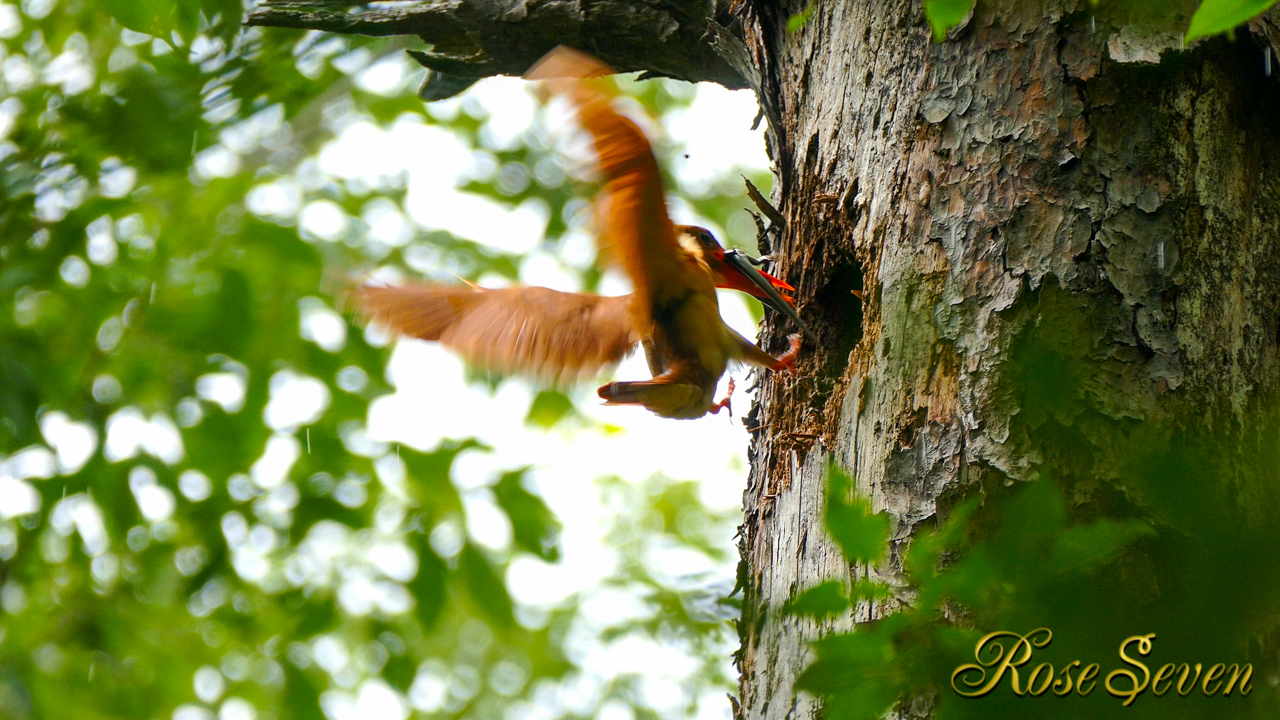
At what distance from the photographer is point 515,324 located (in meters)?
2.70

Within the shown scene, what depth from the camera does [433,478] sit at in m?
3.13

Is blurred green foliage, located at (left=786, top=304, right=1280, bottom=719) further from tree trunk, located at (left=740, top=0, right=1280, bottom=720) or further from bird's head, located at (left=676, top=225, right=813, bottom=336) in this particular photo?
bird's head, located at (left=676, top=225, right=813, bottom=336)

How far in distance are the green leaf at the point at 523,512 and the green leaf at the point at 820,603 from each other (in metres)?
1.94

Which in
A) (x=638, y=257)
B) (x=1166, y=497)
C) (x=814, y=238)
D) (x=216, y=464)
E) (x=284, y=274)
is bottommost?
(x=216, y=464)

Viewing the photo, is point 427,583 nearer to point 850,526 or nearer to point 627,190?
point 627,190

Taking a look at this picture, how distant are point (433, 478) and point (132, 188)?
1.46m

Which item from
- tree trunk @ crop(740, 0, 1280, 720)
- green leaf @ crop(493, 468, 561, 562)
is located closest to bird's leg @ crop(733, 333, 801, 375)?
tree trunk @ crop(740, 0, 1280, 720)

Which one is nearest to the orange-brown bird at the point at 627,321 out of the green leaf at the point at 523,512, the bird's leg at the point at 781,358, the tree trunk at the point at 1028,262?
the bird's leg at the point at 781,358

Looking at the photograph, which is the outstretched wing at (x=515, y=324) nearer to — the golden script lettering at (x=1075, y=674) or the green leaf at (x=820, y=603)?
the green leaf at (x=820, y=603)

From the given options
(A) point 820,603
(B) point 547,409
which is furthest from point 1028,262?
(B) point 547,409

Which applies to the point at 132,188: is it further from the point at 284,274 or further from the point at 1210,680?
the point at 1210,680

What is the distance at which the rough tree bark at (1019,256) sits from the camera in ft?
5.51

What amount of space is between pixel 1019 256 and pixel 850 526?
3.21 ft

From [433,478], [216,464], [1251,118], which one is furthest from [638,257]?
[216,464]
